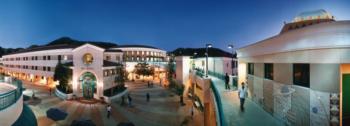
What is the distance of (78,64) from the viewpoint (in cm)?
3856

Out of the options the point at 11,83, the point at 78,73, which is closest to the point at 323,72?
the point at 11,83

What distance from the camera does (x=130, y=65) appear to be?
66.7 metres

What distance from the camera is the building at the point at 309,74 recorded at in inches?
336

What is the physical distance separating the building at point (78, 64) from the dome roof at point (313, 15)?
103 ft

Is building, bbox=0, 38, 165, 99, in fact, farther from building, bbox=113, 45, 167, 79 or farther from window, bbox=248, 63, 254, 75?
window, bbox=248, 63, 254, 75

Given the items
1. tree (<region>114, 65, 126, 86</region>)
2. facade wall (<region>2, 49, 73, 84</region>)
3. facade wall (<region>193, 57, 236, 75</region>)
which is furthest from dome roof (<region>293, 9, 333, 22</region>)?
facade wall (<region>2, 49, 73, 84</region>)

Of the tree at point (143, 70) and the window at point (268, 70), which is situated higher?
the window at point (268, 70)

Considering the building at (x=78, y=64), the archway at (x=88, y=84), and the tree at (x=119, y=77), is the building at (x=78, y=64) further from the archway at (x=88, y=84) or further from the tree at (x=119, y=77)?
the tree at (x=119, y=77)

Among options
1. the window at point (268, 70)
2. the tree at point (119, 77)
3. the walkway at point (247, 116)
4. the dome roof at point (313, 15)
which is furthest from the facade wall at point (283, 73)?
the tree at point (119, 77)

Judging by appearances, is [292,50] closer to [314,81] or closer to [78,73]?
[314,81]

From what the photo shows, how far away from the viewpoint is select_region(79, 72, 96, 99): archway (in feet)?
125

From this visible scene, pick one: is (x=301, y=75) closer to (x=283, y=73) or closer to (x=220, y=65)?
(x=283, y=73)

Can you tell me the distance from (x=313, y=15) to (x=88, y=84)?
35802 millimetres

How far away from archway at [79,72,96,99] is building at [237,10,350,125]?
30279mm
